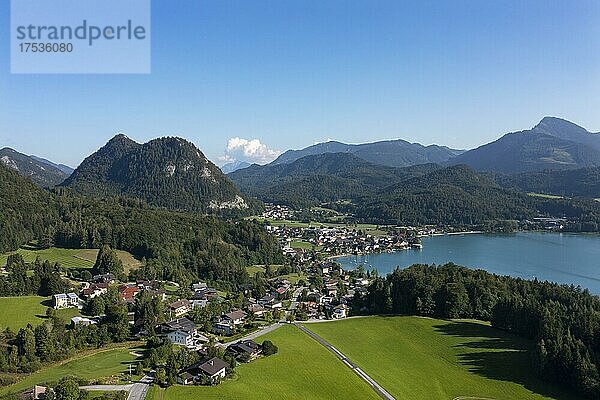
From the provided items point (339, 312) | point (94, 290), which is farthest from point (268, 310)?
point (94, 290)

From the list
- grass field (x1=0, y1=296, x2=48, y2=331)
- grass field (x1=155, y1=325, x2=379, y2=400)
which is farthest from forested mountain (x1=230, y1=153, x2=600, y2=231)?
grass field (x1=0, y1=296, x2=48, y2=331)

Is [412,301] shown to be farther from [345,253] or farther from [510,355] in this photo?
[345,253]

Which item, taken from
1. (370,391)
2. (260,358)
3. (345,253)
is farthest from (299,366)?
(345,253)

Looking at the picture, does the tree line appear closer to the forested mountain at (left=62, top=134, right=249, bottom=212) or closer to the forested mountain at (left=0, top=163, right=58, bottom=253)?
the forested mountain at (left=0, top=163, right=58, bottom=253)

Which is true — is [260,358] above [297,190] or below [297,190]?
below

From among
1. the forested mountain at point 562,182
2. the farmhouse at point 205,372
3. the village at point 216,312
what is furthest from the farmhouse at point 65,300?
the forested mountain at point 562,182
